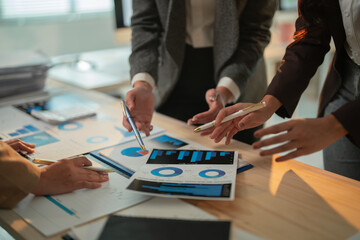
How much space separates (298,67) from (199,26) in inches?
17.8

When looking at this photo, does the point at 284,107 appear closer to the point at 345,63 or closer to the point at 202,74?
the point at 345,63

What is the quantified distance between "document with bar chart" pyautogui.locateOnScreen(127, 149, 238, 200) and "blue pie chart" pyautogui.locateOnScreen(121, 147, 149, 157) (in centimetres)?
3

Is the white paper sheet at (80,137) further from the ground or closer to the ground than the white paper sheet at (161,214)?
further from the ground

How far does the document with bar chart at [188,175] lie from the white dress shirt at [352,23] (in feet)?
1.35

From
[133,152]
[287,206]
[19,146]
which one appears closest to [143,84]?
[133,152]

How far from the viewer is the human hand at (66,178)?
0.79m

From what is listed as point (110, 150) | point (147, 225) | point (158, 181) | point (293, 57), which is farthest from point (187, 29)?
point (147, 225)

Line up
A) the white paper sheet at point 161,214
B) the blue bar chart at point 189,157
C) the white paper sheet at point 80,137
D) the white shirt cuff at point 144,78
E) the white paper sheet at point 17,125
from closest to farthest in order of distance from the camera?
the white paper sheet at point 161,214
the blue bar chart at point 189,157
the white paper sheet at point 80,137
the white paper sheet at point 17,125
the white shirt cuff at point 144,78

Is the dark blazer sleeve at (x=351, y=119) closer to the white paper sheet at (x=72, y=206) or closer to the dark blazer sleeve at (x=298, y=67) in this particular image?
the dark blazer sleeve at (x=298, y=67)

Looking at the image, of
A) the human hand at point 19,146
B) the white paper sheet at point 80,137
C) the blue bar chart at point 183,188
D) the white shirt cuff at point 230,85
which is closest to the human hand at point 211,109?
the white shirt cuff at point 230,85

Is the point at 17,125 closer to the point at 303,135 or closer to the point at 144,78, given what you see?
the point at 144,78

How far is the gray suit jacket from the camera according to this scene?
1272 mm

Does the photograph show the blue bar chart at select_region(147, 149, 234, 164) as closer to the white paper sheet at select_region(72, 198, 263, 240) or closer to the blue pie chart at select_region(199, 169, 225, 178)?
the blue pie chart at select_region(199, 169, 225, 178)

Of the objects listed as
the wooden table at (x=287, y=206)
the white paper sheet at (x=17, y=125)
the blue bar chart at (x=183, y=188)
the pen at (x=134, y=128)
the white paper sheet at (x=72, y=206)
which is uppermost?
the pen at (x=134, y=128)
